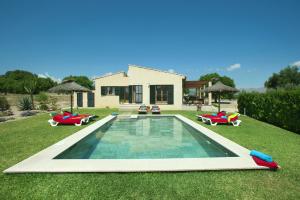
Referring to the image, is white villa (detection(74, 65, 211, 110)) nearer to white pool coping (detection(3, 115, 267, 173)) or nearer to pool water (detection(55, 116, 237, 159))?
pool water (detection(55, 116, 237, 159))

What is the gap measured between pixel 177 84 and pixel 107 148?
16.0 metres

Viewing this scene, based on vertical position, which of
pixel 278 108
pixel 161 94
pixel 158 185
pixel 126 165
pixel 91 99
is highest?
pixel 161 94

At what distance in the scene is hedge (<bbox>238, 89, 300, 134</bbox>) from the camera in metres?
9.91

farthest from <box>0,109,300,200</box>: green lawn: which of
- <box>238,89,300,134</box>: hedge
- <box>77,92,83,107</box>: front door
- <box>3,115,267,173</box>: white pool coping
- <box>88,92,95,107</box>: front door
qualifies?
<box>77,92,83,107</box>: front door

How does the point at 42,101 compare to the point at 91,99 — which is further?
the point at 91,99

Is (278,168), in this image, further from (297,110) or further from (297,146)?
(297,110)

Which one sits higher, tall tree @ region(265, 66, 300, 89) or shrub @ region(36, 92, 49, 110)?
tall tree @ region(265, 66, 300, 89)

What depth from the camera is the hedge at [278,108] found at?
9.91 metres

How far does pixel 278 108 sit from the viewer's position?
38.6ft

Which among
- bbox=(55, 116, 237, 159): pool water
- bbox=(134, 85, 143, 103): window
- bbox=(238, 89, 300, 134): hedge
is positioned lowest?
bbox=(55, 116, 237, 159): pool water

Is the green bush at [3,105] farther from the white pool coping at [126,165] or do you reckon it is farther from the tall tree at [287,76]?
the tall tree at [287,76]

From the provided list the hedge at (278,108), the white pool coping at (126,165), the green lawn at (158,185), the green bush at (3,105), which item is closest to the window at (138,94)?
the hedge at (278,108)

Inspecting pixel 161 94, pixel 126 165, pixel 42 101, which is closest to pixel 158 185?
pixel 126 165

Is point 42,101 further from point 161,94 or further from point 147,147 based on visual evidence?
point 147,147
